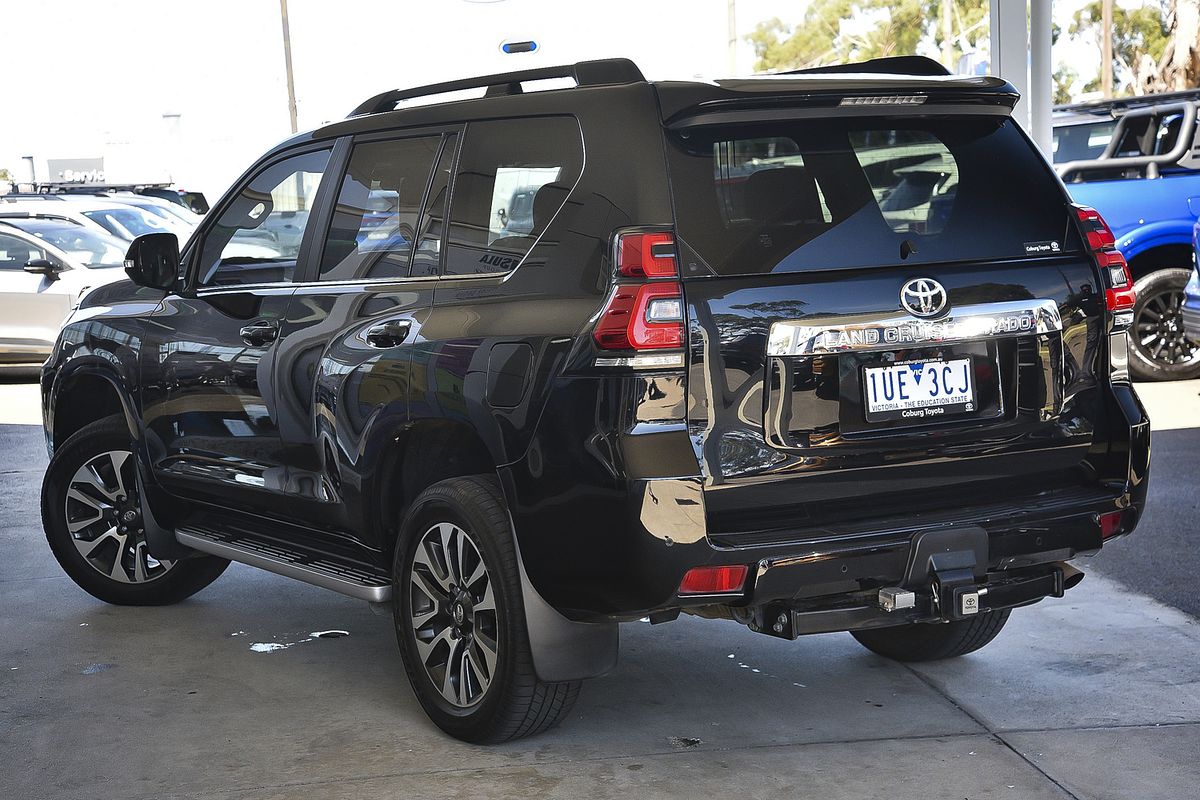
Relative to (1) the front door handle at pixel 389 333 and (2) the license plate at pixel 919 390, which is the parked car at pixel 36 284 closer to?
(1) the front door handle at pixel 389 333

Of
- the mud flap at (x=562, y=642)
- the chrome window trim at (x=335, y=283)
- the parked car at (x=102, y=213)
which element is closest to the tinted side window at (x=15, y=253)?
the parked car at (x=102, y=213)

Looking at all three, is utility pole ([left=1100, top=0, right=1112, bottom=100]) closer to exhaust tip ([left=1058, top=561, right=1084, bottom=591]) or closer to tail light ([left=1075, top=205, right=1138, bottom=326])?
tail light ([left=1075, top=205, right=1138, bottom=326])

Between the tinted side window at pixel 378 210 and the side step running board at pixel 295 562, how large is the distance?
94cm

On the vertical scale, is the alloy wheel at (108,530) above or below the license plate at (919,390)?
below

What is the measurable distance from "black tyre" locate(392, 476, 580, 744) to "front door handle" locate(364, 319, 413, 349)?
46 cm

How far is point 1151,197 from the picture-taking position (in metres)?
11.2

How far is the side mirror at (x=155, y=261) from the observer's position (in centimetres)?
555

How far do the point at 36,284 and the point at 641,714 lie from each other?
1112 cm

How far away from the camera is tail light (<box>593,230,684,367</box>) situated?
3.64 meters

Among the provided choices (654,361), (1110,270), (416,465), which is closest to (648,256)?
(654,361)

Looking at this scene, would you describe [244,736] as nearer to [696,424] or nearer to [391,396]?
[391,396]

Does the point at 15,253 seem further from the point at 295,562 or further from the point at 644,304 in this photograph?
Answer: the point at 644,304

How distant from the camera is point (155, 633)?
18.9ft

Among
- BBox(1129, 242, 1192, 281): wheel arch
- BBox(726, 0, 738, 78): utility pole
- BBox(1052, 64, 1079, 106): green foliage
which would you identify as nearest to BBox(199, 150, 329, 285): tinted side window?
BBox(1129, 242, 1192, 281): wheel arch
